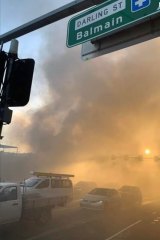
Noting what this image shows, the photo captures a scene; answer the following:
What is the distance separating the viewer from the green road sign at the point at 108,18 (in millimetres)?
4848

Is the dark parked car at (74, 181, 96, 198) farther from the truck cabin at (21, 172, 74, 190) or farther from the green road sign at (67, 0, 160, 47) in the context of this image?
the green road sign at (67, 0, 160, 47)

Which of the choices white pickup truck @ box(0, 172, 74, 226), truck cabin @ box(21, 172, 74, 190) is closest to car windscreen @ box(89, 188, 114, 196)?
white pickup truck @ box(0, 172, 74, 226)

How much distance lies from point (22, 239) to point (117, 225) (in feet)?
17.5

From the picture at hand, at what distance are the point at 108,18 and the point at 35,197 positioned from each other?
10052mm

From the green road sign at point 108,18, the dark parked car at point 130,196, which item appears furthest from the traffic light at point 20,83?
the dark parked car at point 130,196

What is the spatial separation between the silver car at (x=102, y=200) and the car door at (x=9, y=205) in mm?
8792

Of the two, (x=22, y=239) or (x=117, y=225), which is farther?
(x=117, y=225)

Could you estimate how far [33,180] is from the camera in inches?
662

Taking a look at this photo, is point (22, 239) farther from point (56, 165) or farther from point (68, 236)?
point (56, 165)

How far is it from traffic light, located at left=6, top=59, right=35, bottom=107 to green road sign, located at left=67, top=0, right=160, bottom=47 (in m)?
1.24

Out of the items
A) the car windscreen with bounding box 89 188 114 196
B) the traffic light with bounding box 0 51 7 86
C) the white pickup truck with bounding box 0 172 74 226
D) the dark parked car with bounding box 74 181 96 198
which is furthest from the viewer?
the dark parked car with bounding box 74 181 96 198

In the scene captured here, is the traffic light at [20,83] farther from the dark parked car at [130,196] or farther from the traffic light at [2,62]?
the dark parked car at [130,196]

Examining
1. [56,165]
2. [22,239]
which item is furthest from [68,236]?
[56,165]

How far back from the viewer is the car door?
11.6 m
